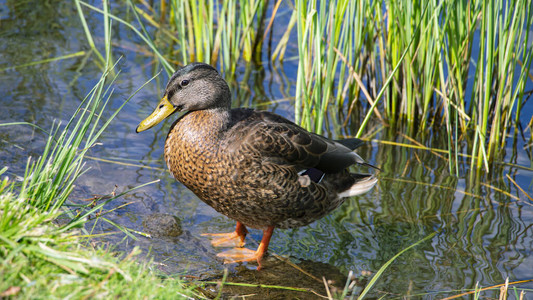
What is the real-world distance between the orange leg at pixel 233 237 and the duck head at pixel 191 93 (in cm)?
87

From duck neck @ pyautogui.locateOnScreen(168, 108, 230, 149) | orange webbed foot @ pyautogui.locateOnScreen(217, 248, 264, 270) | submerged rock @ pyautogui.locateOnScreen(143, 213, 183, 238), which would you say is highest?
duck neck @ pyautogui.locateOnScreen(168, 108, 230, 149)

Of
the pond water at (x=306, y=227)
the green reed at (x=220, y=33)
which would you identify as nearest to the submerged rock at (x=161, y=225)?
the pond water at (x=306, y=227)

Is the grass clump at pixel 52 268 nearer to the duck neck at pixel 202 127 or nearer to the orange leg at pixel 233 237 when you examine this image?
the duck neck at pixel 202 127

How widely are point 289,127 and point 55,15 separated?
3938 mm

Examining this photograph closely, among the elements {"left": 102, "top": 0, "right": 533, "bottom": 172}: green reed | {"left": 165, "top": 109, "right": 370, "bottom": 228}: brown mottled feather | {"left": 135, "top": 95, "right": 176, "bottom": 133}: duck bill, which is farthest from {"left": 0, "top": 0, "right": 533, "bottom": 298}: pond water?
{"left": 135, "top": 95, "right": 176, "bottom": 133}: duck bill

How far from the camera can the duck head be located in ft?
11.4

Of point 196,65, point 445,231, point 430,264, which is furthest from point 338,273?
point 196,65

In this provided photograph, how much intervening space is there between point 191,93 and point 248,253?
1.08 m

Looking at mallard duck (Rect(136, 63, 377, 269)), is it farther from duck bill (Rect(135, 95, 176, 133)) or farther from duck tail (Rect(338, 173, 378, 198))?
duck tail (Rect(338, 173, 378, 198))

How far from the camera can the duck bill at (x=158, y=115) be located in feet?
11.5

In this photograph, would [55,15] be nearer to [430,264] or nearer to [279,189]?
[279,189]

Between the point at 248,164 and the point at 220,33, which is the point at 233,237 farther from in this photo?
the point at 220,33

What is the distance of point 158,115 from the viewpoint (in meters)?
3.52

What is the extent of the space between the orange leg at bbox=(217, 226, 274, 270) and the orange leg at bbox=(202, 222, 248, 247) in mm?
101
